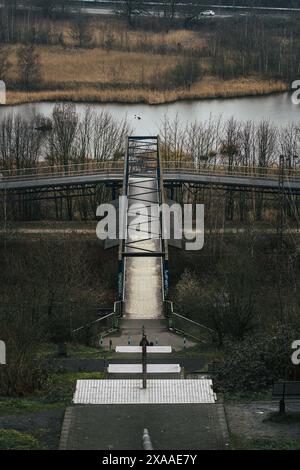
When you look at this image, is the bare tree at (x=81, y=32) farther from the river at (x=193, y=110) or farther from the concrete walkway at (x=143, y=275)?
the concrete walkway at (x=143, y=275)

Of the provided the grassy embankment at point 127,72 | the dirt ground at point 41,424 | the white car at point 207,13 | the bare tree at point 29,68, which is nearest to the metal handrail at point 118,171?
the grassy embankment at point 127,72

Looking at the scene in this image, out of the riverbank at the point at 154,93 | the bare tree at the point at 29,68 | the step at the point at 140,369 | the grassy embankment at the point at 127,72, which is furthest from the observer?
the bare tree at the point at 29,68

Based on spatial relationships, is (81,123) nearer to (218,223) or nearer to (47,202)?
(47,202)

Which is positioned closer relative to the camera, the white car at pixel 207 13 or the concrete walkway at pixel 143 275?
the concrete walkway at pixel 143 275

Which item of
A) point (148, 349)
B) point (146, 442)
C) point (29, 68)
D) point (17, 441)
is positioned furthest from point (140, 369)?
point (29, 68)

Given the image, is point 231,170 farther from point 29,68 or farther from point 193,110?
point 29,68
